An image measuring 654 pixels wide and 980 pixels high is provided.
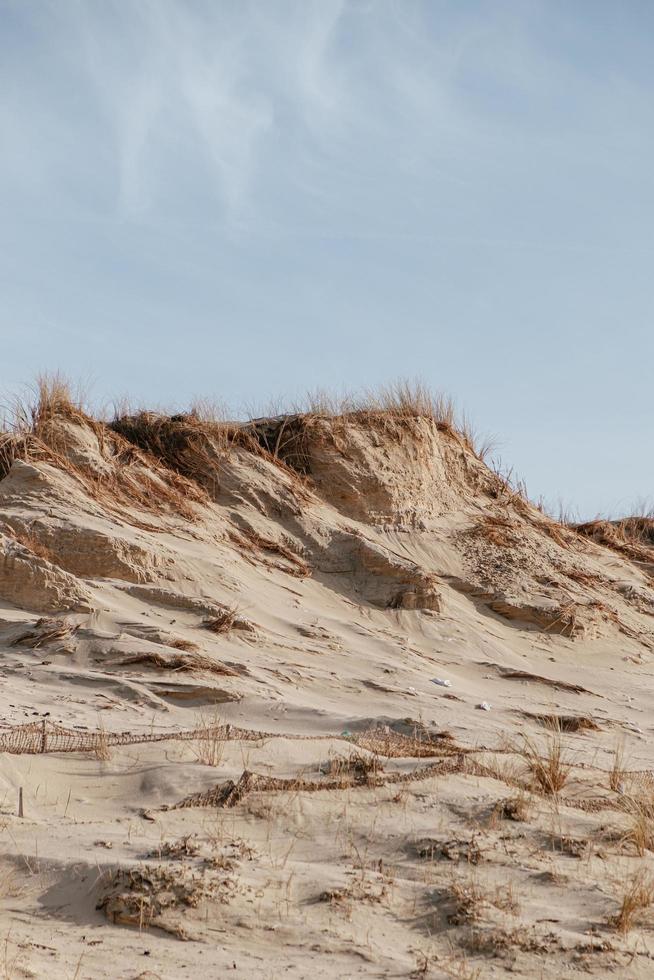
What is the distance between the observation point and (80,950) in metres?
3.52

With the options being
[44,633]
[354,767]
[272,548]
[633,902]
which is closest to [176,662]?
[44,633]

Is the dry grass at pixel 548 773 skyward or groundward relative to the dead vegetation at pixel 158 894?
skyward

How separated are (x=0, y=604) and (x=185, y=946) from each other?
5103mm

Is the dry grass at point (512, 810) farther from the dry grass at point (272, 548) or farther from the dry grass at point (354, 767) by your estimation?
the dry grass at point (272, 548)

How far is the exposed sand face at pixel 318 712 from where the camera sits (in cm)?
380

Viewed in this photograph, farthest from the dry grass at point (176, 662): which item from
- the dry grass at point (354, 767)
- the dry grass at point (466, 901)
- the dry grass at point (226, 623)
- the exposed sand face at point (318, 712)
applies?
the dry grass at point (466, 901)

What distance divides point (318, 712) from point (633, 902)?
11.0ft

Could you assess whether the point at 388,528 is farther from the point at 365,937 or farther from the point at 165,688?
the point at 365,937

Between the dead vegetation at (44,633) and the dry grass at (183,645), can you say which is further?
the dry grass at (183,645)

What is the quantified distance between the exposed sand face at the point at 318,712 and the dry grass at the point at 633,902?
3 cm

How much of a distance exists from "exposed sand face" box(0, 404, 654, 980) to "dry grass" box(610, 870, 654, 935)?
0.03m

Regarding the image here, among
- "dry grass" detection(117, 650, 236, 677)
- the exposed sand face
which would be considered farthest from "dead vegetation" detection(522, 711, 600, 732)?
"dry grass" detection(117, 650, 236, 677)

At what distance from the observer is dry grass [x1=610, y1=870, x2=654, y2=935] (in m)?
3.87

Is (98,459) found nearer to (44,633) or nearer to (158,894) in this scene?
(44,633)
